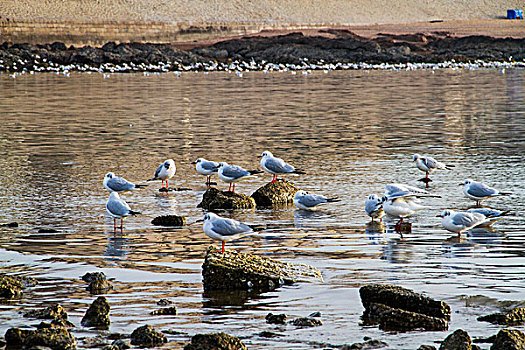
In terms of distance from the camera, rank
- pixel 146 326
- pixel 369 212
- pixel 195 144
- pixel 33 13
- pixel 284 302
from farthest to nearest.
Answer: pixel 33 13
pixel 195 144
pixel 369 212
pixel 284 302
pixel 146 326

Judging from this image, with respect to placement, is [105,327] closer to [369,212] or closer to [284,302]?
[284,302]

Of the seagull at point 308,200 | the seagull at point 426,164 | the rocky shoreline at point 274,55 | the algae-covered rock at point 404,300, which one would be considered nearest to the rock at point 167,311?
the algae-covered rock at point 404,300

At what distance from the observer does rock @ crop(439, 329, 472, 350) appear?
6.56 metres

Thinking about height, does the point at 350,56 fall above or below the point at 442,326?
above

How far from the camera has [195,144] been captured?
22625 mm

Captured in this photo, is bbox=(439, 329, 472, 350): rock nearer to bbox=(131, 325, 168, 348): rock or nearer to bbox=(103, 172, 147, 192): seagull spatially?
bbox=(131, 325, 168, 348): rock

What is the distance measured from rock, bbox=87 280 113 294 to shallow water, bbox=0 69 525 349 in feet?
0.33

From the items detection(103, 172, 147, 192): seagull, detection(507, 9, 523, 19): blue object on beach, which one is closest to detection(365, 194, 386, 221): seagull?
detection(103, 172, 147, 192): seagull

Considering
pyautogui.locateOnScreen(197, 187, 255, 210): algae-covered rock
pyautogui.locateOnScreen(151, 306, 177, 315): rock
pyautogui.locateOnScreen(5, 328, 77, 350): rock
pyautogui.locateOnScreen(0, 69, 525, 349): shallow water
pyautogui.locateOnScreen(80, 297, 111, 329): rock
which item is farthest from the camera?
pyautogui.locateOnScreen(197, 187, 255, 210): algae-covered rock

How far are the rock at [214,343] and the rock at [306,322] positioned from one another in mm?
1056

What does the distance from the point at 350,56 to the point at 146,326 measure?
261ft

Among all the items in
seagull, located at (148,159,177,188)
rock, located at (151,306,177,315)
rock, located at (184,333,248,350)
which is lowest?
rock, located at (151,306,177,315)

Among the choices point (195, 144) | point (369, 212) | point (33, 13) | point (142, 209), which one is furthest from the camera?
point (33, 13)

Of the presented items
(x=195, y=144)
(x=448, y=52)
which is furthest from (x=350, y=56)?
(x=195, y=144)
